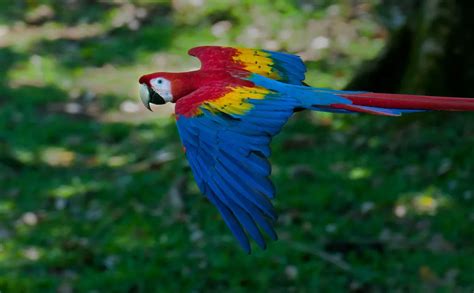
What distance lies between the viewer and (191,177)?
5.48 metres

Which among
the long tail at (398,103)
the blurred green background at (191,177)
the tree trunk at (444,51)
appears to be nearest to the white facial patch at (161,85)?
the long tail at (398,103)

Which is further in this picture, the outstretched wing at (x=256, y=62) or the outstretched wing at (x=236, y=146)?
the outstretched wing at (x=256, y=62)

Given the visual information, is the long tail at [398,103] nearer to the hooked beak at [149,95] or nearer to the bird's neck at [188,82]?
the bird's neck at [188,82]

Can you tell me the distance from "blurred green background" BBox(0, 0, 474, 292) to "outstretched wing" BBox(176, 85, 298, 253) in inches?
75.1

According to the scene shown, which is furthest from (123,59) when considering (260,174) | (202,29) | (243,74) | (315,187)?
(260,174)

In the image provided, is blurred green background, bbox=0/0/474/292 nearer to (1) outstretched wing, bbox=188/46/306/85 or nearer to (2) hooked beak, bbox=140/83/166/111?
(1) outstretched wing, bbox=188/46/306/85

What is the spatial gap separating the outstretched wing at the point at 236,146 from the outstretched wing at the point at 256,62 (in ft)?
0.86

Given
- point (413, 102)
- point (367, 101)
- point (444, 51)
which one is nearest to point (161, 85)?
point (367, 101)

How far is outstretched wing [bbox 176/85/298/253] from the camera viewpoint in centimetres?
216

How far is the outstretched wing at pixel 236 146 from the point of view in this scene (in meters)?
2.16

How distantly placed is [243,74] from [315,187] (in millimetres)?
2584

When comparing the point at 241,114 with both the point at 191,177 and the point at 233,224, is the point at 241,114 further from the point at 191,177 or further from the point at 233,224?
the point at 191,177

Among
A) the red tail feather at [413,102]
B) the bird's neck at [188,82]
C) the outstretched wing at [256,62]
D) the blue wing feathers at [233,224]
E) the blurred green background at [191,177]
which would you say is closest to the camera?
the blue wing feathers at [233,224]

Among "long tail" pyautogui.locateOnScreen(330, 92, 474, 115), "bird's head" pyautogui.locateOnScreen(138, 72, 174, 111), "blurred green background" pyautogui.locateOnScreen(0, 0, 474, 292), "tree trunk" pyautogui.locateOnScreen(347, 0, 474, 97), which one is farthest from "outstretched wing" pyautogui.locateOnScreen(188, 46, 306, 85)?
"tree trunk" pyautogui.locateOnScreen(347, 0, 474, 97)
